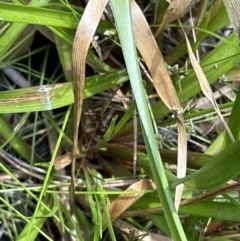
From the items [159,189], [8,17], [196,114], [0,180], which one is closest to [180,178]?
[159,189]

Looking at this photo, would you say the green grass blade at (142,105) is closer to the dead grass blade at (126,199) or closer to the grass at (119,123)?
the grass at (119,123)

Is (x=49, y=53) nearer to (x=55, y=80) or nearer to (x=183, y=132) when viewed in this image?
(x=55, y=80)

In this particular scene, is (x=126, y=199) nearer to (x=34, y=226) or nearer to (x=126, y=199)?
(x=126, y=199)

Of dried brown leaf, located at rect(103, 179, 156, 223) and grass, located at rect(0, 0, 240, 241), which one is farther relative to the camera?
dried brown leaf, located at rect(103, 179, 156, 223)

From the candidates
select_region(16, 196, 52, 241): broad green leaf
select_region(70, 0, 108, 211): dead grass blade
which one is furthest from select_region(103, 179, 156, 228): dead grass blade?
select_region(70, 0, 108, 211): dead grass blade

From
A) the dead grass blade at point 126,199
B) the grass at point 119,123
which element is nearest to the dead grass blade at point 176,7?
the grass at point 119,123

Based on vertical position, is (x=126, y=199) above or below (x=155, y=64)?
below

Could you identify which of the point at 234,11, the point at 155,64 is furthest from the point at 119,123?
the point at 234,11

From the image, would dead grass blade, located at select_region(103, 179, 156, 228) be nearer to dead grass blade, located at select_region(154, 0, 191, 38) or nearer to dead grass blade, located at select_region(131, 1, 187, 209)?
dead grass blade, located at select_region(131, 1, 187, 209)
